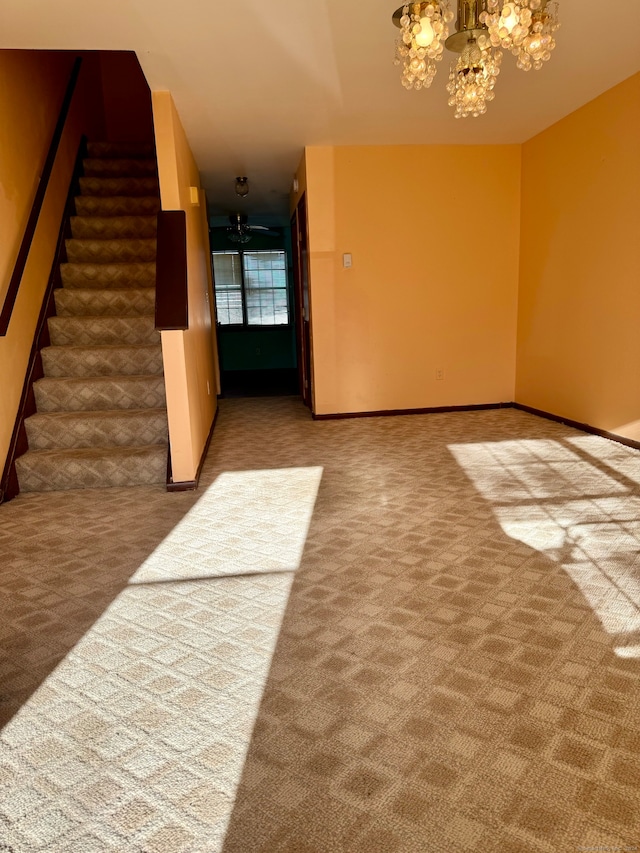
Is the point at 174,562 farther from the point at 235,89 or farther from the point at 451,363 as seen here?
the point at 451,363

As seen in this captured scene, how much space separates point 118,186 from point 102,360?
2459 millimetres

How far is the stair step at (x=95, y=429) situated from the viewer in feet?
13.2

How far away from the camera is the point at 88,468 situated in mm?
3891

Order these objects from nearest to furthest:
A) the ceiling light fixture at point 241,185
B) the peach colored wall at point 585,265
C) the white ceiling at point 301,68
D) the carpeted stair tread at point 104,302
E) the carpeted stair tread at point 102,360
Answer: the white ceiling at point 301,68 < the peach colored wall at point 585,265 < the carpeted stair tread at point 102,360 < the carpeted stair tread at point 104,302 < the ceiling light fixture at point 241,185

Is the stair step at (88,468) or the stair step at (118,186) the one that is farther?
the stair step at (118,186)

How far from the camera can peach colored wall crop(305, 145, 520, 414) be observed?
5562 millimetres

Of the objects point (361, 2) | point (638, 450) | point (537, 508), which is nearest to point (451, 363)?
point (638, 450)

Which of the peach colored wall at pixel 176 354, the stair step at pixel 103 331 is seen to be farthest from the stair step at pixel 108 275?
the peach colored wall at pixel 176 354

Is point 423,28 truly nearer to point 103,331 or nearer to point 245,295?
point 103,331

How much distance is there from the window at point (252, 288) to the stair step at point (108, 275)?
19.9ft

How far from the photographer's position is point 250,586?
8.02 ft

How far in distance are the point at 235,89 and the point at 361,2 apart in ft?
4.11

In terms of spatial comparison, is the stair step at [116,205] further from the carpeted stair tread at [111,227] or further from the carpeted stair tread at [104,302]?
the carpeted stair tread at [104,302]

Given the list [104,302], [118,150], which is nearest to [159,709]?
[104,302]
